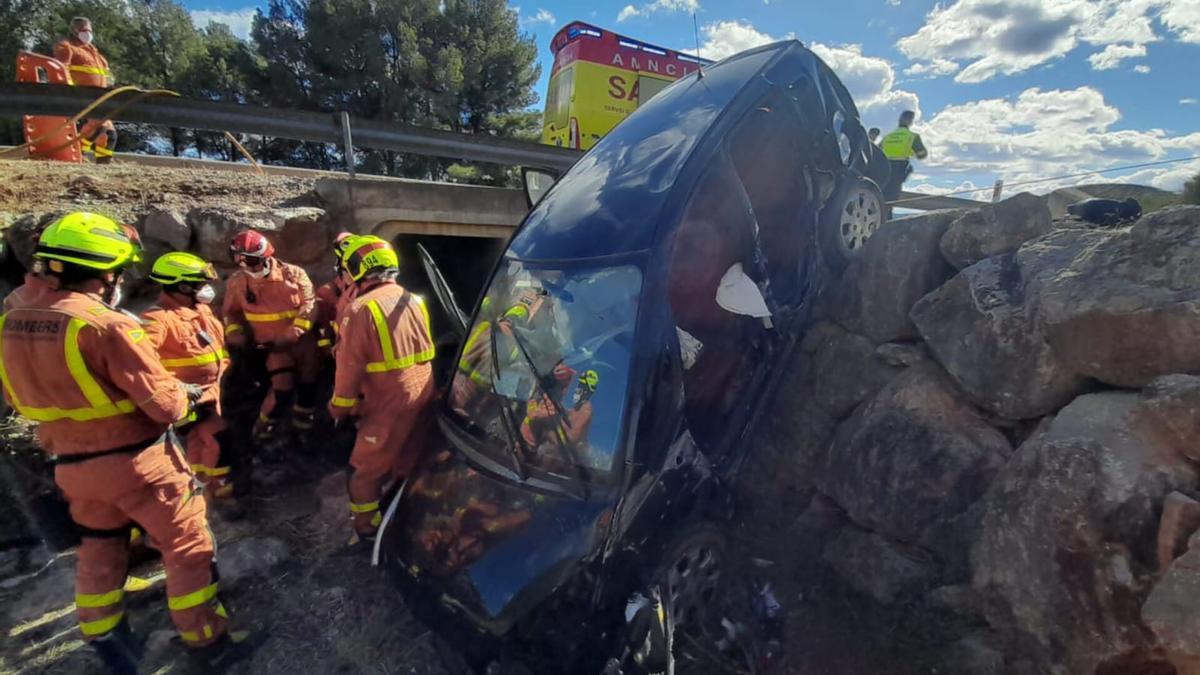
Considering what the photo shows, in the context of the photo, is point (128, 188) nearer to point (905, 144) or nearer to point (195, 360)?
point (195, 360)

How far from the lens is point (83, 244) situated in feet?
7.37

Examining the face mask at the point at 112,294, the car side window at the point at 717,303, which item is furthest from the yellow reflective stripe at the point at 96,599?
the car side window at the point at 717,303

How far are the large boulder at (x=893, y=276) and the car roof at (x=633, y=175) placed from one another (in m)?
1.18

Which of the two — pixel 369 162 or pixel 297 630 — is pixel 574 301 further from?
pixel 369 162

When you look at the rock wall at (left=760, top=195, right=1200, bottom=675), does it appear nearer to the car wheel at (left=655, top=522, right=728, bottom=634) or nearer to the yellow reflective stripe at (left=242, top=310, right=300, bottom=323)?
the car wheel at (left=655, top=522, right=728, bottom=634)

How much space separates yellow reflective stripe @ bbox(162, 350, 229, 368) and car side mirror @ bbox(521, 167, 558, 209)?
225 cm

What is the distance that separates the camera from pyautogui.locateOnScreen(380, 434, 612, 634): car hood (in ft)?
6.24

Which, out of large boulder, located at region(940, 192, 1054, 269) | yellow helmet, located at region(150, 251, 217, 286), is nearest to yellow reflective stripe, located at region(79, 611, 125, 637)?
yellow helmet, located at region(150, 251, 217, 286)

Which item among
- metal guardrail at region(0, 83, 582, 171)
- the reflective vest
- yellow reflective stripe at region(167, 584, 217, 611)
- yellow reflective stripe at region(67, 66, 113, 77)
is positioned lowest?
yellow reflective stripe at region(167, 584, 217, 611)

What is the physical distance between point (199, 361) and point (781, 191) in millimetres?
3700

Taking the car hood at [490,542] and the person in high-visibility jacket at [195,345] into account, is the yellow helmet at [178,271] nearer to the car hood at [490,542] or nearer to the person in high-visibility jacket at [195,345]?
the person in high-visibility jacket at [195,345]

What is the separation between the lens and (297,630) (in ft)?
9.13

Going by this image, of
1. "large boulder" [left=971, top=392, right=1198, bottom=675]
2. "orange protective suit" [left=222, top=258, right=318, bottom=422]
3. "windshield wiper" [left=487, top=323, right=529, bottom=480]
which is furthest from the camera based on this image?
"orange protective suit" [left=222, top=258, right=318, bottom=422]

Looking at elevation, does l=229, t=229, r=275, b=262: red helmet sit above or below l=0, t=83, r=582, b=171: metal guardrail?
below
